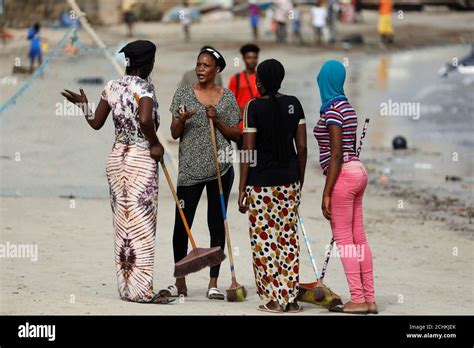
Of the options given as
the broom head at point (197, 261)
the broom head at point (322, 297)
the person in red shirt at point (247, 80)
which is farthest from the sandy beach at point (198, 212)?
the person in red shirt at point (247, 80)

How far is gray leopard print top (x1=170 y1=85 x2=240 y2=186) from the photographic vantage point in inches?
335

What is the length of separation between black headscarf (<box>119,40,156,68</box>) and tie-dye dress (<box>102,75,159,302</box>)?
0.35ft

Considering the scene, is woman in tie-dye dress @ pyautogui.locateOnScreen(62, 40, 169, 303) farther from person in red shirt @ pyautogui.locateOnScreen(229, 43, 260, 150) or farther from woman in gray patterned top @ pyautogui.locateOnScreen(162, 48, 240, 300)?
person in red shirt @ pyautogui.locateOnScreen(229, 43, 260, 150)

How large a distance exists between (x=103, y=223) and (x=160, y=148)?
12.3ft

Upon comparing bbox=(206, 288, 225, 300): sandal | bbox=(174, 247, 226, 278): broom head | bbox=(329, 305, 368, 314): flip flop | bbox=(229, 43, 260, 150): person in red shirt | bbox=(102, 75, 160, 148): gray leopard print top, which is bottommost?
bbox=(329, 305, 368, 314): flip flop

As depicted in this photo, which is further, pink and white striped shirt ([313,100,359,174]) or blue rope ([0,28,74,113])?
blue rope ([0,28,74,113])

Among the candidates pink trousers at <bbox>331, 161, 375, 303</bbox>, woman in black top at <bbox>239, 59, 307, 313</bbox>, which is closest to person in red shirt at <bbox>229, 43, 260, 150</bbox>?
woman in black top at <bbox>239, 59, 307, 313</bbox>

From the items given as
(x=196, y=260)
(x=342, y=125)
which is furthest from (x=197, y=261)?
(x=342, y=125)

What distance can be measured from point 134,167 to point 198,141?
59 cm

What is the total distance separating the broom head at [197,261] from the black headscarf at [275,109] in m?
0.73

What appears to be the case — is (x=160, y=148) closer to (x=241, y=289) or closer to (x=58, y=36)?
(x=241, y=289)

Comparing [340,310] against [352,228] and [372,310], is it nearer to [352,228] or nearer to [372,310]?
[372,310]

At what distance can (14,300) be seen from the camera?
26.5ft
